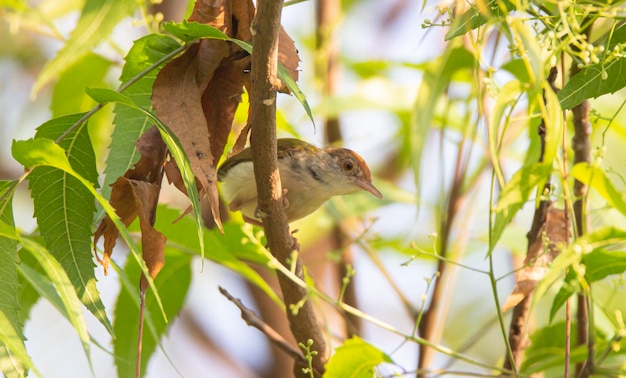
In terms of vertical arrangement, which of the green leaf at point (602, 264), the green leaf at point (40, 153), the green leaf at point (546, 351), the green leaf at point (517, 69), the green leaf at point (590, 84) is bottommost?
the green leaf at point (546, 351)

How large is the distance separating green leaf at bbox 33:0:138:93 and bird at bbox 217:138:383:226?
1955 mm

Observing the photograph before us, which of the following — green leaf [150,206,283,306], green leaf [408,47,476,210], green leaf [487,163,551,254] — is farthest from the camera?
green leaf [150,206,283,306]

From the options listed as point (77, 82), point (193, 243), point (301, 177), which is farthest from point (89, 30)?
point (301, 177)

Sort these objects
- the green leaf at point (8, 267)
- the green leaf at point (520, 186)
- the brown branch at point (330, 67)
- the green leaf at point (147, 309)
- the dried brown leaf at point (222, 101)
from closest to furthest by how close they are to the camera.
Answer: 1. the green leaf at point (520, 186)
2. the green leaf at point (8, 267)
3. the dried brown leaf at point (222, 101)
4. the green leaf at point (147, 309)
5. the brown branch at point (330, 67)

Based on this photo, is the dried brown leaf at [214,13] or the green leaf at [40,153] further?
the dried brown leaf at [214,13]

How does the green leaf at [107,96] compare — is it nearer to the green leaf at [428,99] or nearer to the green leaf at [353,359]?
the green leaf at [428,99]

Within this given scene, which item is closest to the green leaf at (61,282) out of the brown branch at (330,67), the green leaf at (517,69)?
the green leaf at (517,69)

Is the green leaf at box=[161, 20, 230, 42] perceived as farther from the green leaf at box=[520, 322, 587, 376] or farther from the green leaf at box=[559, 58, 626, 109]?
the green leaf at box=[520, 322, 587, 376]

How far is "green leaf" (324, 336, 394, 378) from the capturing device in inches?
75.7

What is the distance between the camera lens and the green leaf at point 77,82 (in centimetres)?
336

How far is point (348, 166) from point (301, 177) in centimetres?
32

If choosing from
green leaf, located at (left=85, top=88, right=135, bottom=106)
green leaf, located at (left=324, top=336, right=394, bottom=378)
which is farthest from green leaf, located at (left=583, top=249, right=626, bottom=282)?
green leaf, located at (left=85, top=88, right=135, bottom=106)

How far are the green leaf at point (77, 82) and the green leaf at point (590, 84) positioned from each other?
2157 mm

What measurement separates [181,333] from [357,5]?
309 centimetres
